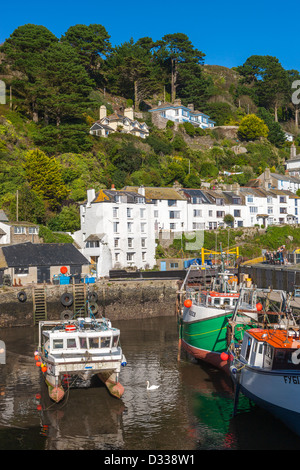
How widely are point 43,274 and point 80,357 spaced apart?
30.2 m

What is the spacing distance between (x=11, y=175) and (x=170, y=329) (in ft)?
108

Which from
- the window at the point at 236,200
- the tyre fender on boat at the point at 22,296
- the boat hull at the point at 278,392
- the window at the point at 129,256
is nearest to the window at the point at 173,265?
the window at the point at 129,256

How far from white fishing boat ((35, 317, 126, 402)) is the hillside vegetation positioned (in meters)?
40.5

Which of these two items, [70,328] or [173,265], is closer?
[70,328]

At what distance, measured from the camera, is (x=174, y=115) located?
111 m

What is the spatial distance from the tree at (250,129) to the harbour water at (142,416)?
86.0 metres

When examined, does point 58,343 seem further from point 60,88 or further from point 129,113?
point 129,113

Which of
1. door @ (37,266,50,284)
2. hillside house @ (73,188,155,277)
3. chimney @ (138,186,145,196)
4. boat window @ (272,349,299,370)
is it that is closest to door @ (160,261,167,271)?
hillside house @ (73,188,155,277)

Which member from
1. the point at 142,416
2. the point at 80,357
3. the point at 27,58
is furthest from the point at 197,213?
the point at 142,416

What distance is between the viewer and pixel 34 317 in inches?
1893

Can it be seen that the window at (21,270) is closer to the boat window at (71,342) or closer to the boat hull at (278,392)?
the boat window at (71,342)

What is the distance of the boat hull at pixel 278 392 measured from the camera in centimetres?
1964

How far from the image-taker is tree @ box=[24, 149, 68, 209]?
6750 cm
